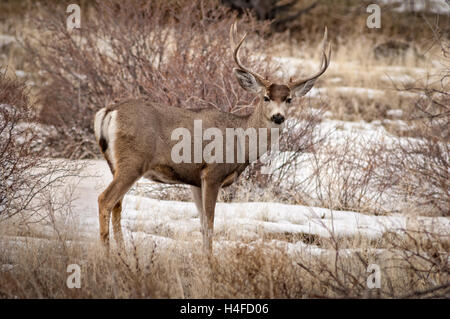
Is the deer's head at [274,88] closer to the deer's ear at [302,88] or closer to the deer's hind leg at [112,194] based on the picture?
the deer's ear at [302,88]

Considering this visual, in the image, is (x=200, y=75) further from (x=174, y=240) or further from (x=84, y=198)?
(x=174, y=240)

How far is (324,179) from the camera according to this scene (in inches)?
351

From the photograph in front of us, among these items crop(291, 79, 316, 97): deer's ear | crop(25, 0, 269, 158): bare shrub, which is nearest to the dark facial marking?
crop(291, 79, 316, 97): deer's ear

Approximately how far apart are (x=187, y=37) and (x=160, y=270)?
5.63 meters

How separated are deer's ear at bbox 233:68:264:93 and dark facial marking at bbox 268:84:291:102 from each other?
23 centimetres

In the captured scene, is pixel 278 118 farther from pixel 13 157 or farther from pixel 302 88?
pixel 13 157

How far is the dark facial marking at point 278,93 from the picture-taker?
641 centimetres

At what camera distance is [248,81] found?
669 cm

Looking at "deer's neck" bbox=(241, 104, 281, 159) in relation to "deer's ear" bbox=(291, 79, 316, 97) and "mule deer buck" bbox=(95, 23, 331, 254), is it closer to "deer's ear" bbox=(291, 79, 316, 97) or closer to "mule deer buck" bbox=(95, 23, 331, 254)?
"mule deer buck" bbox=(95, 23, 331, 254)

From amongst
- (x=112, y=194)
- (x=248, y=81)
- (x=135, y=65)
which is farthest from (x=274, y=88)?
(x=135, y=65)

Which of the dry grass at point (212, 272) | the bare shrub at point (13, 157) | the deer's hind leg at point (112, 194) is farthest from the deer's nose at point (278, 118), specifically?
the bare shrub at point (13, 157)

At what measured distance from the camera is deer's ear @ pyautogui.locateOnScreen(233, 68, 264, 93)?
6613mm

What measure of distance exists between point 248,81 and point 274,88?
38 centimetres

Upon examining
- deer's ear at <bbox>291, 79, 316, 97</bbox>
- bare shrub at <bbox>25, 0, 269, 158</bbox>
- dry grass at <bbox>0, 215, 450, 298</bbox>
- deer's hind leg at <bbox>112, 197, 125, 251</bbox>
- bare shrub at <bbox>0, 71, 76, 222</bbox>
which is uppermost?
bare shrub at <bbox>25, 0, 269, 158</bbox>
